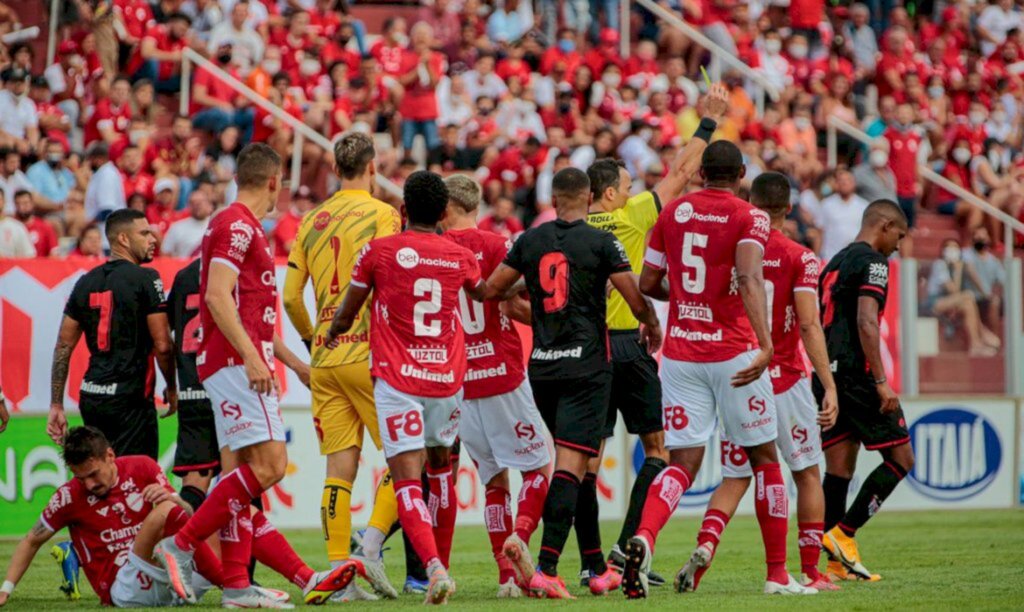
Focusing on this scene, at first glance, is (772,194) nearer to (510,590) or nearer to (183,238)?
(510,590)

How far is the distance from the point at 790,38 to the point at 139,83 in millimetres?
12383

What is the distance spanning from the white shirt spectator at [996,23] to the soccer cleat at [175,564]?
2500cm

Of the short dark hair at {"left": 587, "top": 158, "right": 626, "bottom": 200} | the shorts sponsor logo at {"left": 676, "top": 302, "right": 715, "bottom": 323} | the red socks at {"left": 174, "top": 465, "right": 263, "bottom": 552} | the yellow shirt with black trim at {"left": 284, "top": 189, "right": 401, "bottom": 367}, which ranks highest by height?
the short dark hair at {"left": 587, "top": 158, "right": 626, "bottom": 200}

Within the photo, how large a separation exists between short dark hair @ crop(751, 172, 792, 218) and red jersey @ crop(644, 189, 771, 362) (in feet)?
2.36

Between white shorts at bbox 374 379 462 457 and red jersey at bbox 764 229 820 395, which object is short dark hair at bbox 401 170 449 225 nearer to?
white shorts at bbox 374 379 462 457

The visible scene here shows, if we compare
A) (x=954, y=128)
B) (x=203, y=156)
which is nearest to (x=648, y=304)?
(x=203, y=156)

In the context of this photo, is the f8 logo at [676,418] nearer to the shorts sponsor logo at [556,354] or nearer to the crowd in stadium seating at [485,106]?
the shorts sponsor logo at [556,354]

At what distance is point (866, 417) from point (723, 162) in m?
2.66

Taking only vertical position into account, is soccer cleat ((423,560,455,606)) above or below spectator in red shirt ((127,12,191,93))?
below

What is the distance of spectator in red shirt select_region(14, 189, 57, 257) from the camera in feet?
62.0

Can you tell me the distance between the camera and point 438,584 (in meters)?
8.97

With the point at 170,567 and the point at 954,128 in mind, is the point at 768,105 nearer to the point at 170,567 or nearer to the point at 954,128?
the point at 954,128

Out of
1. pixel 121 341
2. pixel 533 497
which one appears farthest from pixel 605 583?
pixel 121 341

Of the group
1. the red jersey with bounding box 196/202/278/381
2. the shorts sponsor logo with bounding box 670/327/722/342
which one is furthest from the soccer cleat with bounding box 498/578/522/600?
the red jersey with bounding box 196/202/278/381
